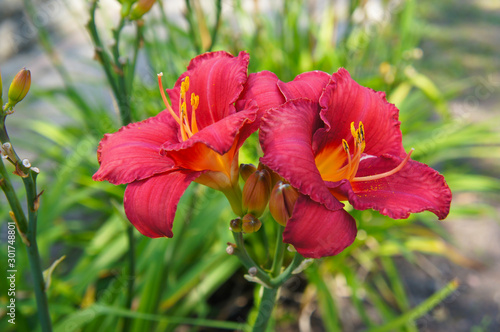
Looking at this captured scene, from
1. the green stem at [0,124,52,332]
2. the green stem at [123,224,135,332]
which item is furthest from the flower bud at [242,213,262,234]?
the green stem at [123,224,135,332]

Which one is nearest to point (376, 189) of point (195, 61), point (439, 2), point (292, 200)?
point (292, 200)

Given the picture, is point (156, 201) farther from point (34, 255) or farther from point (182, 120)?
point (34, 255)

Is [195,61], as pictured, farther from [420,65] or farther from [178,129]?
[420,65]

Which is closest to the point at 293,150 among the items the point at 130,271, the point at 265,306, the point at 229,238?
the point at 265,306

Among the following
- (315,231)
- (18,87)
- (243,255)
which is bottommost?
(243,255)

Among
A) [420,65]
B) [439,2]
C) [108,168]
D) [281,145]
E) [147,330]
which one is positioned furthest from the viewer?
[439,2]
